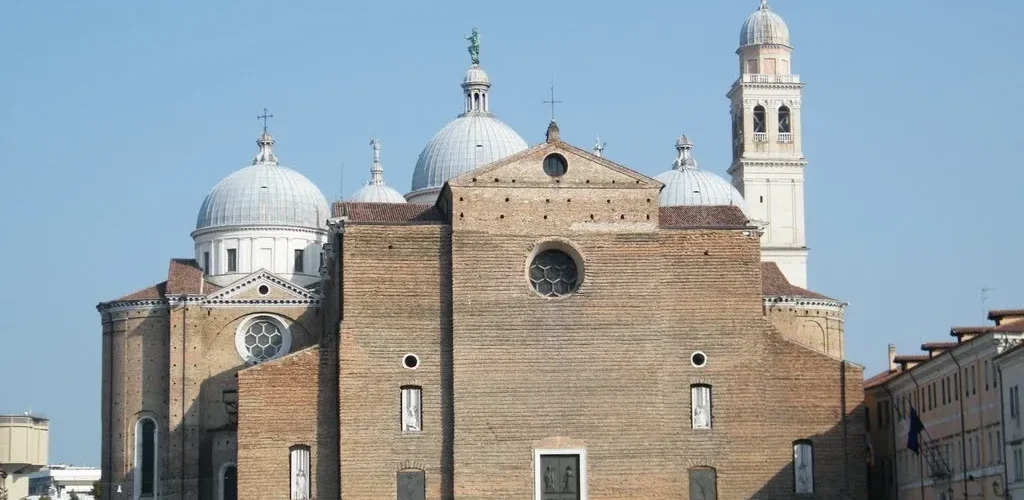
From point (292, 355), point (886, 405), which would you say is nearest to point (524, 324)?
point (292, 355)

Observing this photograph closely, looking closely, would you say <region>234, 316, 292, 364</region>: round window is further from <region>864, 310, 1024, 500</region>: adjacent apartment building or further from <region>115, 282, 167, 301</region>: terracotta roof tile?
<region>864, 310, 1024, 500</region>: adjacent apartment building

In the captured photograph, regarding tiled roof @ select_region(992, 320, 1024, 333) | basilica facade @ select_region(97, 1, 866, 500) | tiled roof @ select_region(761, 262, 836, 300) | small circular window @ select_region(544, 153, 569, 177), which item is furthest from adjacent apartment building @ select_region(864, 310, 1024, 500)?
small circular window @ select_region(544, 153, 569, 177)

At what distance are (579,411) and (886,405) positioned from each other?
9008 mm

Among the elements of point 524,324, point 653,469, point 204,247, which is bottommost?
point 653,469

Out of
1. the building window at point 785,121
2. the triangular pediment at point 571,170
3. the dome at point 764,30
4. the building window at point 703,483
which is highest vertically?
the dome at point 764,30

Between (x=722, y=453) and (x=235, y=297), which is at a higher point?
(x=235, y=297)

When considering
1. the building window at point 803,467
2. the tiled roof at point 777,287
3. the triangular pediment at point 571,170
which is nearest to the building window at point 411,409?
the triangular pediment at point 571,170

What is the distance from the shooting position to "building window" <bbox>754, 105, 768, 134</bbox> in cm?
7956

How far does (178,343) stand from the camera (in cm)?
6431

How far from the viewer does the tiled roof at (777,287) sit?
214ft

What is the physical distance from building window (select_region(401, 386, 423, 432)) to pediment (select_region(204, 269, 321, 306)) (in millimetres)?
12182

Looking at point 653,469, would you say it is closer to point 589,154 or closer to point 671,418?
point 671,418

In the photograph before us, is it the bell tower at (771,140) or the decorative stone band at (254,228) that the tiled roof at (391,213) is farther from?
the bell tower at (771,140)

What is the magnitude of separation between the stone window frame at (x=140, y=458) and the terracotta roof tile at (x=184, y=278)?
393 centimetres
